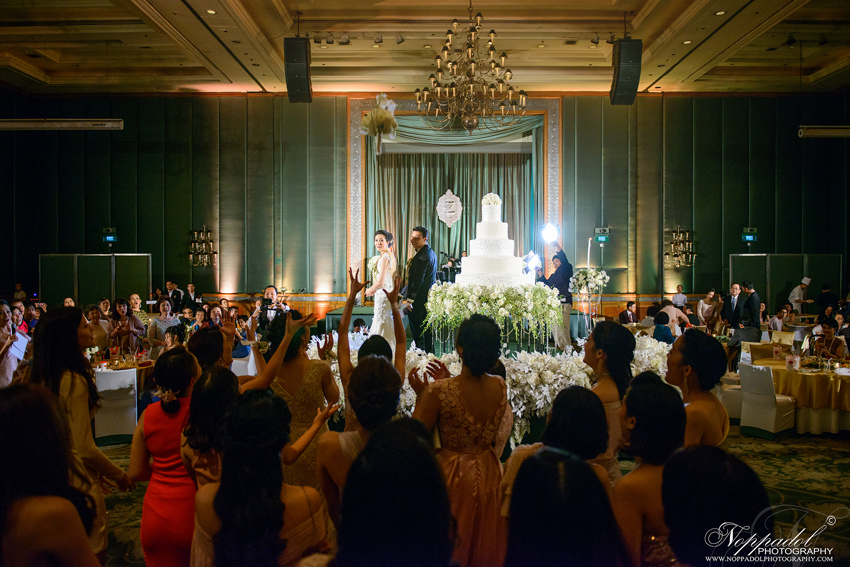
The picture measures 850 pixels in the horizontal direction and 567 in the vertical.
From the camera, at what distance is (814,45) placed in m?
10.9

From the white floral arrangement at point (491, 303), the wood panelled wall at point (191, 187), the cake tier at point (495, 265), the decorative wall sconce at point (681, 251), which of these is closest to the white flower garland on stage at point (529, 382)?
the white floral arrangement at point (491, 303)

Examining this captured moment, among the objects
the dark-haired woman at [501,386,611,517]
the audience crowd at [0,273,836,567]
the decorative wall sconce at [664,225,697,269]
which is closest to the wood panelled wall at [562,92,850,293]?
the decorative wall sconce at [664,225,697,269]

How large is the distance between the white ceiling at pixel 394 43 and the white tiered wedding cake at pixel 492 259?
4.20 metres

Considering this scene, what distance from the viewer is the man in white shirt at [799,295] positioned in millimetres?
12398

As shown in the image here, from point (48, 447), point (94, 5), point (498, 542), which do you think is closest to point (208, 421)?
point (48, 447)

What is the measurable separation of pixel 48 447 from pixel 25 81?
14.2m

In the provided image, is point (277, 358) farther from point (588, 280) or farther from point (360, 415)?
point (588, 280)

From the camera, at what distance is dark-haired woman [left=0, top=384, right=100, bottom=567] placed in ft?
3.85

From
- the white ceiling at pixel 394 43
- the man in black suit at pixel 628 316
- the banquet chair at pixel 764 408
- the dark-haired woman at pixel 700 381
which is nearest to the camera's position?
the dark-haired woman at pixel 700 381

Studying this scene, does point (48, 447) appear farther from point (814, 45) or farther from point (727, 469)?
point (814, 45)

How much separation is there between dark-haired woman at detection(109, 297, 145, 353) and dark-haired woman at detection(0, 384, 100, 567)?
229 inches

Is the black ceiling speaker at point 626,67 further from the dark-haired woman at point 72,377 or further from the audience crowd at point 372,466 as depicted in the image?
the dark-haired woman at point 72,377

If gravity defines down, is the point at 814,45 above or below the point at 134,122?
above

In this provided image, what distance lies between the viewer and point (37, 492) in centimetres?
123
